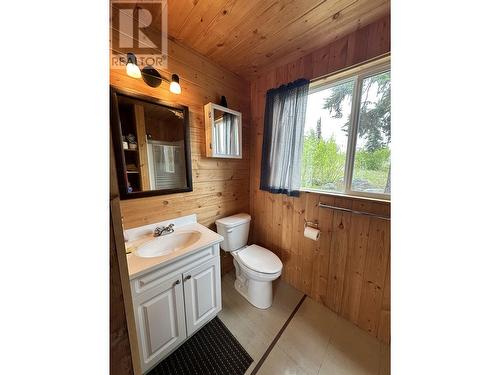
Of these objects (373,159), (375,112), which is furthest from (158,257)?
(375,112)

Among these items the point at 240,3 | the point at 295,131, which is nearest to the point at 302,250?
the point at 295,131

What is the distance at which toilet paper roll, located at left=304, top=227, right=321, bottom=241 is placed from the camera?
4.74ft

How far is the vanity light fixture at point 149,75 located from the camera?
1.08 metres

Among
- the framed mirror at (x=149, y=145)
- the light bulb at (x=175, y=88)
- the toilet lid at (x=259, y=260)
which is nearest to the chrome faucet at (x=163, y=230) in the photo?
the framed mirror at (x=149, y=145)

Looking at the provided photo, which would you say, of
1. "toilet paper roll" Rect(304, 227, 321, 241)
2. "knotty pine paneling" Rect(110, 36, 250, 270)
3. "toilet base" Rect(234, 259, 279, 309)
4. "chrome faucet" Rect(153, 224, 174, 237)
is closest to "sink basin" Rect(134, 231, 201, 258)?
"chrome faucet" Rect(153, 224, 174, 237)

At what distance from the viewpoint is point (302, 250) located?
1.62 metres

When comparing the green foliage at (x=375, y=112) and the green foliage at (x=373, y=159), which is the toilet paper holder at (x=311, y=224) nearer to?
the green foliage at (x=373, y=159)

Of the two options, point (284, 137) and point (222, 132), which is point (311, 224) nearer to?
point (284, 137)

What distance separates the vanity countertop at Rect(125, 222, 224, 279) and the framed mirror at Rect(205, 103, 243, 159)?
0.70 metres

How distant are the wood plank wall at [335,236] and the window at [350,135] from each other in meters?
0.13

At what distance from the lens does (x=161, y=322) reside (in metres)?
1.05

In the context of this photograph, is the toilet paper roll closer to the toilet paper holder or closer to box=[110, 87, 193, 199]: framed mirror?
the toilet paper holder
